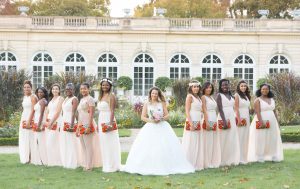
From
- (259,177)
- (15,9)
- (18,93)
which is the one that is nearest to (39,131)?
(259,177)

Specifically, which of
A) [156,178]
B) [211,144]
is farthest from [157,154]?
[211,144]

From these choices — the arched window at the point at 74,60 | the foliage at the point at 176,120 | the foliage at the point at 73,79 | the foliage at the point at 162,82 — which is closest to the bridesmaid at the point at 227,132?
the foliage at the point at 176,120

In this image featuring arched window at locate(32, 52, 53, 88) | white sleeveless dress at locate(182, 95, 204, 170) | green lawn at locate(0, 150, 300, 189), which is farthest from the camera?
arched window at locate(32, 52, 53, 88)

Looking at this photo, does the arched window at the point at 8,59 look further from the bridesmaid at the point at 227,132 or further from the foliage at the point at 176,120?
the bridesmaid at the point at 227,132

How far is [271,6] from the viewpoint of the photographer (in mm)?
44375

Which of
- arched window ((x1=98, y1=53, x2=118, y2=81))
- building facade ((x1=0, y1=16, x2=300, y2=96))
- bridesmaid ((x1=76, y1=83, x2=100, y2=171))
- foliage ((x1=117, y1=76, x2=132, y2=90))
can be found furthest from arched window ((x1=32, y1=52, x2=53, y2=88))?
bridesmaid ((x1=76, y1=83, x2=100, y2=171))

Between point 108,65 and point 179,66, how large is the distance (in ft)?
11.8

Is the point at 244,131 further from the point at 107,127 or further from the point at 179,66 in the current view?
the point at 179,66

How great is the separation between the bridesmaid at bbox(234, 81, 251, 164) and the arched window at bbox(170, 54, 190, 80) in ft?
72.2

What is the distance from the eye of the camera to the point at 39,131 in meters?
13.2

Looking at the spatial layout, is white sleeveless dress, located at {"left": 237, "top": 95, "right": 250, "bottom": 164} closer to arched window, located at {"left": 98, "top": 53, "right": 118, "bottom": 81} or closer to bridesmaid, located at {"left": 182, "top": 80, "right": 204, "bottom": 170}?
bridesmaid, located at {"left": 182, "top": 80, "right": 204, "bottom": 170}

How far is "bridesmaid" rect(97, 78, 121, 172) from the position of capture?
12164 mm

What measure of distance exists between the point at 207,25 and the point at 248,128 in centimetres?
2257

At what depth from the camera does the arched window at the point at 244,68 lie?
116 feet
